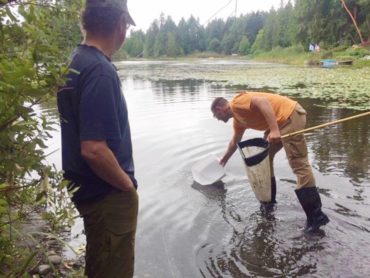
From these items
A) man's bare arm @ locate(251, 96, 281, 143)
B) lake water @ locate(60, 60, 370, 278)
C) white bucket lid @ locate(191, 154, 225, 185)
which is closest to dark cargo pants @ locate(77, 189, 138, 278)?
lake water @ locate(60, 60, 370, 278)

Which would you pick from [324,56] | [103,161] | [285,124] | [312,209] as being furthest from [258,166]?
[324,56]

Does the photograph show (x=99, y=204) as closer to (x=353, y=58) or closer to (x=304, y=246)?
(x=304, y=246)

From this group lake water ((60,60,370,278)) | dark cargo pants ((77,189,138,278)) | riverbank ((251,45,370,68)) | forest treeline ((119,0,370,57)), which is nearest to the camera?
dark cargo pants ((77,189,138,278))

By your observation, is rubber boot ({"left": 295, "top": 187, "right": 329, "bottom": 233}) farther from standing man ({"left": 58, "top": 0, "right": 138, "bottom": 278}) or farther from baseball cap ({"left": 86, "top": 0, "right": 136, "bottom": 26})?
baseball cap ({"left": 86, "top": 0, "right": 136, "bottom": 26})

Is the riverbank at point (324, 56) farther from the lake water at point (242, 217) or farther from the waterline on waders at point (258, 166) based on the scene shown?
the waterline on waders at point (258, 166)

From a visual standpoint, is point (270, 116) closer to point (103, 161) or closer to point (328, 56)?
point (103, 161)

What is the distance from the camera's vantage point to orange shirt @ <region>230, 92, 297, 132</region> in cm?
464

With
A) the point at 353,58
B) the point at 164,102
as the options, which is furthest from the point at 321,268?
the point at 353,58

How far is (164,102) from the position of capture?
1529 centimetres

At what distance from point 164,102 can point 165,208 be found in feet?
33.9

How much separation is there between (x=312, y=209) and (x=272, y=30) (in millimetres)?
67264

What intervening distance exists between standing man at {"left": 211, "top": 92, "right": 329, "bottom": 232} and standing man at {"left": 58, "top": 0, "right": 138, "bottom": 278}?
246 cm

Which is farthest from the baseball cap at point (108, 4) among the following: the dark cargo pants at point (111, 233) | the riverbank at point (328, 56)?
the riverbank at point (328, 56)

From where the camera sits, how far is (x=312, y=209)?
4395 millimetres
